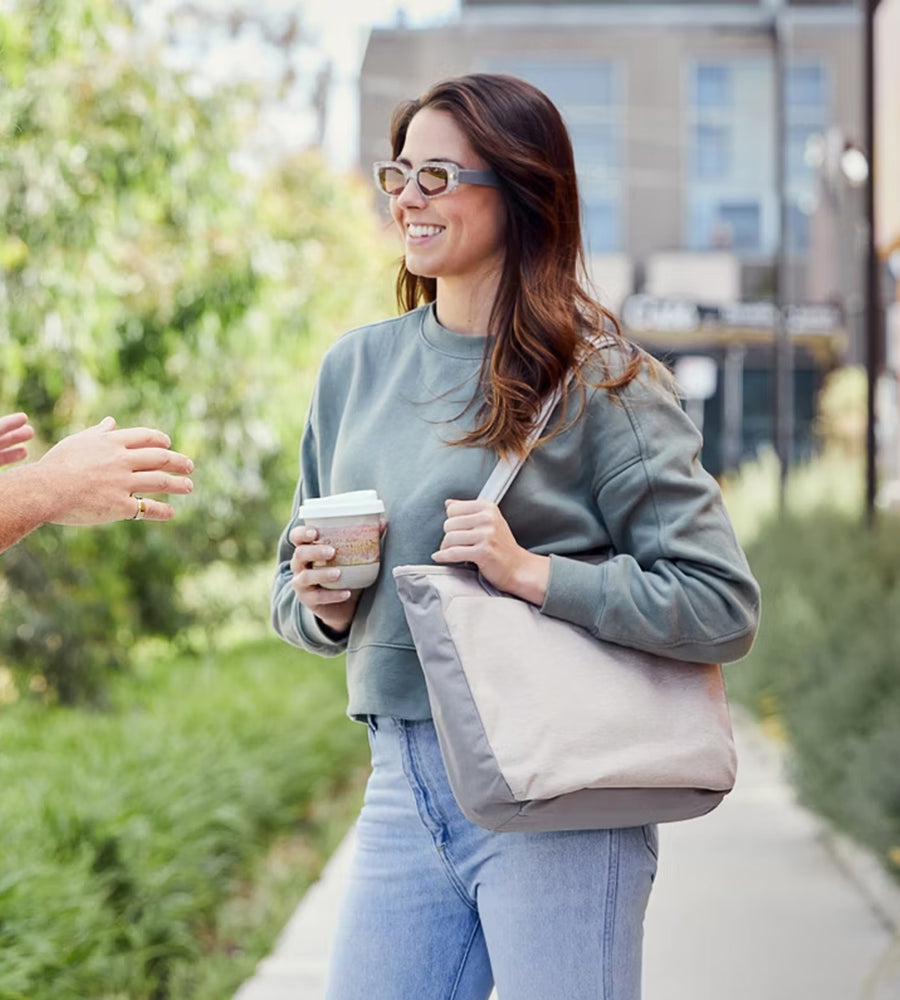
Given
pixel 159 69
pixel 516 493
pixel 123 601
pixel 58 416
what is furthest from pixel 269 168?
pixel 516 493

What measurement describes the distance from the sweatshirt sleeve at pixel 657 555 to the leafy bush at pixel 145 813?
2.36 m

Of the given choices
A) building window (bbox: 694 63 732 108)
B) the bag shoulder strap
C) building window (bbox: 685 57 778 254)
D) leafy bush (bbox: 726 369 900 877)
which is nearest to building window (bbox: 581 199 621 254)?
building window (bbox: 685 57 778 254)

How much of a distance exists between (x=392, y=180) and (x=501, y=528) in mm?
606

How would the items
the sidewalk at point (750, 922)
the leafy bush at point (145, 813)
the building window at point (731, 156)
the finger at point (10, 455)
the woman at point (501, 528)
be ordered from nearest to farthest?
the woman at point (501, 528), the finger at point (10, 455), the leafy bush at point (145, 813), the sidewalk at point (750, 922), the building window at point (731, 156)

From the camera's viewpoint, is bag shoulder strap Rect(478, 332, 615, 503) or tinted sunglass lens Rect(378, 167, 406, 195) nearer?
bag shoulder strap Rect(478, 332, 615, 503)

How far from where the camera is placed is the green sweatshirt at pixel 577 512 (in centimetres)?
211

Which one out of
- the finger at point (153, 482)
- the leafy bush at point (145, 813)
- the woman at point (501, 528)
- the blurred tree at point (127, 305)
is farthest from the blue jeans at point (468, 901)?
the blurred tree at point (127, 305)

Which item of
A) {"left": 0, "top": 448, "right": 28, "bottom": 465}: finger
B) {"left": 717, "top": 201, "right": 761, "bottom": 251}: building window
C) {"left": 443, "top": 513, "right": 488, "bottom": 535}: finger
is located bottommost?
{"left": 443, "top": 513, "right": 488, "bottom": 535}: finger

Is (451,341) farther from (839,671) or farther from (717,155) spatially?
(717,155)

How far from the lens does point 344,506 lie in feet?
7.02

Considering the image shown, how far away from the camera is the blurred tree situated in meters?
6.23

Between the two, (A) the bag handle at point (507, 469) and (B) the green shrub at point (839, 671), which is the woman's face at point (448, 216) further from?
(B) the green shrub at point (839, 671)

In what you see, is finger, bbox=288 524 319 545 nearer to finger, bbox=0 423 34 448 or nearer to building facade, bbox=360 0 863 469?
finger, bbox=0 423 34 448

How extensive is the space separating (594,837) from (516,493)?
47cm
